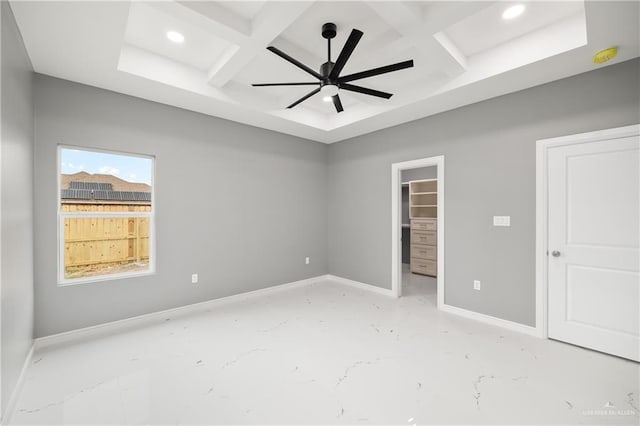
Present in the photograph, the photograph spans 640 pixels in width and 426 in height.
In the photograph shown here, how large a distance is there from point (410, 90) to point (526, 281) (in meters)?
2.60

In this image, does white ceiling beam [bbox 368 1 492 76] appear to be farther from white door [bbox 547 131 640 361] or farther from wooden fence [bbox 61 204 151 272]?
wooden fence [bbox 61 204 151 272]

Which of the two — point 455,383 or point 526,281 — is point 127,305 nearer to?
Result: point 455,383

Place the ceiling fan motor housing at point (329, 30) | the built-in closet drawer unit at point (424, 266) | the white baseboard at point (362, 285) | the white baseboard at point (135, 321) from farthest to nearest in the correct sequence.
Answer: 1. the built-in closet drawer unit at point (424, 266)
2. the white baseboard at point (362, 285)
3. the white baseboard at point (135, 321)
4. the ceiling fan motor housing at point (329, 30)

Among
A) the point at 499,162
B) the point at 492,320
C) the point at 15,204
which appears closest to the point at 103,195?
the point at 15,204

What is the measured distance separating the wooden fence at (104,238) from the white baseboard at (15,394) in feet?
Answer: 3.01

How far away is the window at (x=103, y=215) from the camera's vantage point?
9.74 ft

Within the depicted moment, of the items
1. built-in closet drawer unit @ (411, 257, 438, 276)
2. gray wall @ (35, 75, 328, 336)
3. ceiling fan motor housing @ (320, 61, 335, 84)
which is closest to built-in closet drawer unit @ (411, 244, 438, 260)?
built-in closet drawer unit @ (411, 257, 438, 276)

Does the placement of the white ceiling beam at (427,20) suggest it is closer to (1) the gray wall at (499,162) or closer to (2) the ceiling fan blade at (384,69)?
(2) the ceiling fan blade at (384,69)

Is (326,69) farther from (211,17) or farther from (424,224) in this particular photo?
(424,224)

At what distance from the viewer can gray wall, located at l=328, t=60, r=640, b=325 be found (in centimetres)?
271

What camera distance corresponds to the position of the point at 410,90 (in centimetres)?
356

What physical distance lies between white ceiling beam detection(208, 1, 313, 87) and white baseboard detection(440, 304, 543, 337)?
3.69m

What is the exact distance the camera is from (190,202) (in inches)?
148

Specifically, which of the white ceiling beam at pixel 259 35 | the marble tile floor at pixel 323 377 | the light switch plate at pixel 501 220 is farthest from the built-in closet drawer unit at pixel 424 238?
the white ceiling beam at pixel 259 35
